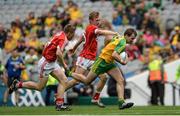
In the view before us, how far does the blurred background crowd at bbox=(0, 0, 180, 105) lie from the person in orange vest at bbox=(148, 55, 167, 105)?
0.64m

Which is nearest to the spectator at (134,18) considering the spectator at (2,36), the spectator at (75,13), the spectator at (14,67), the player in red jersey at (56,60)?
the spectator at (75,13)

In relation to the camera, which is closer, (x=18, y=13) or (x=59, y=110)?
(x=59, y=110)

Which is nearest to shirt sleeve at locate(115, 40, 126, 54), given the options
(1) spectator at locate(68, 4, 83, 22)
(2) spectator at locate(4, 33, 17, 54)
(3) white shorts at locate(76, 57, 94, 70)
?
(3) white shorts at locate(76, 57, 94, 70)

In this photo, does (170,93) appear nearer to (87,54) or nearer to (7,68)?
(7,68)

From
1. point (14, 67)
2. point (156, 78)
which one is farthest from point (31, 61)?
point (156, 78)

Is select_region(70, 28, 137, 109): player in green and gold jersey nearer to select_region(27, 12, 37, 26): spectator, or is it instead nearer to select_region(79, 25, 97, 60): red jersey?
select_region(79, 25, 97, 60): red jersey

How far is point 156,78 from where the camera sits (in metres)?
31.1

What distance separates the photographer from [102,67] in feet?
69.8

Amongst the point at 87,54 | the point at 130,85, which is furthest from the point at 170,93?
the point at 87,54

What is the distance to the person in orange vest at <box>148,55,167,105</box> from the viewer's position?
3097 centimetres

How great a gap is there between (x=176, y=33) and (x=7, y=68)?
6.76m

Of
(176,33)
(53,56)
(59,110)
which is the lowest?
(59,110)

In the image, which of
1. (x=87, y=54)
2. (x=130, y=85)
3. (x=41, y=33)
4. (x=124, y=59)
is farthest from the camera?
(x=41, y=33)

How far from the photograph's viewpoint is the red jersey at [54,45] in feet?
67.8
